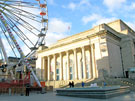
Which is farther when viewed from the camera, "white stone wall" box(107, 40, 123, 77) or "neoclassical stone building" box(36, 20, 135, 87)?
"white stone wall" box(107, 40, 123, 77)

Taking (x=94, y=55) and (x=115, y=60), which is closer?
(x=115, y=60)

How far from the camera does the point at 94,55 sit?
3775 centimetres

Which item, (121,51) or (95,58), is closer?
(95,58)

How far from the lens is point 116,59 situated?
37.2 m

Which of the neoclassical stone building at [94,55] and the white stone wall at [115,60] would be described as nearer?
the neoclassical stone building at [94,55]

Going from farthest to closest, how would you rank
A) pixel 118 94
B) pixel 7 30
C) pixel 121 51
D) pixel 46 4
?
pixel 121 51
pixel 46 4
pixel 7 30
pixel 118 94

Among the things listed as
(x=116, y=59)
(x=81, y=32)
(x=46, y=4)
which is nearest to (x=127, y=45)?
(x=116, y=59)

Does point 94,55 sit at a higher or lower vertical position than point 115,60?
higher

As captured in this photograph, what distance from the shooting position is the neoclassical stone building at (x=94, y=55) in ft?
112

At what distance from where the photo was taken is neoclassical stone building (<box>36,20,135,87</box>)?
112 ft

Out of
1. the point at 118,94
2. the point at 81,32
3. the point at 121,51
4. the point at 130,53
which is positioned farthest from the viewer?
the point at 81,32

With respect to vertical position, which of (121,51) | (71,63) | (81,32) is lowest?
(71,63)

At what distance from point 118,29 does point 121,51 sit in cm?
811

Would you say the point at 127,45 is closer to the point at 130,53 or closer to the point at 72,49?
the point at 130,53
